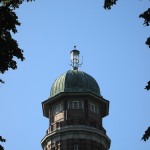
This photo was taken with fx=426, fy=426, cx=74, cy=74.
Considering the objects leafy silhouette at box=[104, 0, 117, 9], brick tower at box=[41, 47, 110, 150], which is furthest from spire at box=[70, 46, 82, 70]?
leafy silhouette at box=[104, 0, 117, 9]

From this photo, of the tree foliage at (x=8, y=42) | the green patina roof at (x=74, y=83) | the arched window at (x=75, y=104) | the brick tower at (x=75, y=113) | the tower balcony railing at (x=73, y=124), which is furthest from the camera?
the green patina roof at (x=74, y=83)

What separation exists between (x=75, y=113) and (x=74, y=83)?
4.43m

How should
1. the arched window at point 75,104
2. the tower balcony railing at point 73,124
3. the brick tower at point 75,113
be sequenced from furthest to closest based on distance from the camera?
1. the arched window at point 75,104
2. the tower balcony railing at point 73,124
3. the brick tower at point 75,113

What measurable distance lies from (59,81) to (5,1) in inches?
1406

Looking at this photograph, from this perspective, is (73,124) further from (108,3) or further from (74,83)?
(108,3)

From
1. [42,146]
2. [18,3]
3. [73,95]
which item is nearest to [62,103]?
[73,95]

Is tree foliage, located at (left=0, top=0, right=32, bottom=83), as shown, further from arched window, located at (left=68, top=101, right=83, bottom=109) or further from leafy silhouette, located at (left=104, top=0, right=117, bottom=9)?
arched window, located at (left=68, top=101, right=83, bottom=109)

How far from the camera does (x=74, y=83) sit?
53125 millimetres

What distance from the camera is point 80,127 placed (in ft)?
159

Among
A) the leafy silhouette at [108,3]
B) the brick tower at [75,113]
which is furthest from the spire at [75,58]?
the leafy silhouette at [108,3]

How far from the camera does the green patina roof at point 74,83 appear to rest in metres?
52.5

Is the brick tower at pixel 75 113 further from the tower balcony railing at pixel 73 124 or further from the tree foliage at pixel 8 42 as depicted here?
the tree foliage at pixel 8 42

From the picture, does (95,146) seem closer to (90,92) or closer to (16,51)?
(90,92)

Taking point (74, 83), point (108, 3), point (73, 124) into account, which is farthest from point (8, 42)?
point (74, 83)
